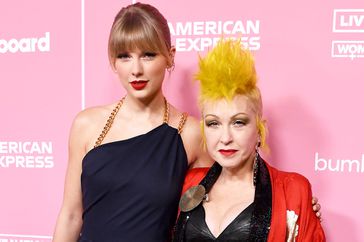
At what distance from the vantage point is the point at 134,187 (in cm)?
119

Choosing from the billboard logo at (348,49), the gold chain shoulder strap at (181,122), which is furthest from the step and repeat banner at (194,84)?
the gold chain shoulder strap at (181,122)

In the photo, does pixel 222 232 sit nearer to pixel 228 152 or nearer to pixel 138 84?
pixel 228 152

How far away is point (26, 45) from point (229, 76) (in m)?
0.92

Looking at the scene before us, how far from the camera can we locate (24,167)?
1.70 metres

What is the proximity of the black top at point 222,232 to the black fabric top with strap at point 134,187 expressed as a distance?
12 cm

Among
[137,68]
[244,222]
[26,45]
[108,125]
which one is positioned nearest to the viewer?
[244,222]

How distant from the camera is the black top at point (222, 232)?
1.04 metres

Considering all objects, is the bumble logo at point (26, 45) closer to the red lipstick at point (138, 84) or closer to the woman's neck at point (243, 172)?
the red lipstick at point (138, 84)

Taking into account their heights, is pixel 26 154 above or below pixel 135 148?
below

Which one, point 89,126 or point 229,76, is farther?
point 89,126

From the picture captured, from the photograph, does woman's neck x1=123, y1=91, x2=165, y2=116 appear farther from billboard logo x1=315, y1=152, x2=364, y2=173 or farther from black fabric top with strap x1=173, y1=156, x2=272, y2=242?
billboard logo x1=315, y1=152, x2=364, y2=173

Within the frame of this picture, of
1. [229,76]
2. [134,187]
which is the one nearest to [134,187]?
[134,187]

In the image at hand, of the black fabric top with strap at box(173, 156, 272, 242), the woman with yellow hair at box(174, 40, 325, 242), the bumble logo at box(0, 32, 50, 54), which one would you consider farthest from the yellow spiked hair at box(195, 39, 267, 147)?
the bumble logo at box(0, 32, 50, 54)

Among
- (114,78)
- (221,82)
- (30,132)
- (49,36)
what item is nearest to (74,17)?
(49,36)
